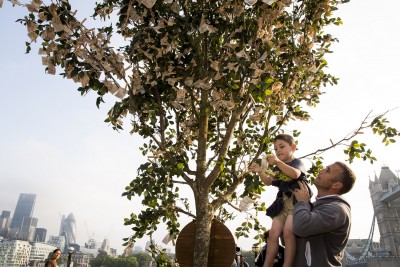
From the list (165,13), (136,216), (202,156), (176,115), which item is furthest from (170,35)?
(136,216)

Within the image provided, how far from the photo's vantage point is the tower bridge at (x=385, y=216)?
96375mm

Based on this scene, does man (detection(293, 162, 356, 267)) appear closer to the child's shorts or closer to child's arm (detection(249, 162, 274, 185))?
the child's shorts

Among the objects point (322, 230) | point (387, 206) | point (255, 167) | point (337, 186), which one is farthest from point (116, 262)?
point (322, 230)

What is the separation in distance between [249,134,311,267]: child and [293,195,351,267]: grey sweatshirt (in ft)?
1.00

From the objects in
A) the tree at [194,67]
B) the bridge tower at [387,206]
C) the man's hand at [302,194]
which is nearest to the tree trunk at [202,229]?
the tree at [194,67]

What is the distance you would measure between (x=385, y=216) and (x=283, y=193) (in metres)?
121

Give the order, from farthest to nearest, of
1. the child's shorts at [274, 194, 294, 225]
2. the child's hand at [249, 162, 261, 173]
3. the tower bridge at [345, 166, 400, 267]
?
the tower bridge at [345, 166, 400, 267] < the child's hand at [249, 162, 261, 173] < the child's shorts at [274, 194, 294, 225]

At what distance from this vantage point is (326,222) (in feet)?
9.27

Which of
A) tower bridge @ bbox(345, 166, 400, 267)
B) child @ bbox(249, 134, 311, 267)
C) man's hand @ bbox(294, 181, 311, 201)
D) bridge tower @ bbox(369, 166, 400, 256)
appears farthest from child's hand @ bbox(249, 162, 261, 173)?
bridge tower @ bbox(369, 166, 400, 256)

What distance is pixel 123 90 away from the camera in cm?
486

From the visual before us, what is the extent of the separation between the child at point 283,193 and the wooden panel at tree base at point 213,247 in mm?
1284

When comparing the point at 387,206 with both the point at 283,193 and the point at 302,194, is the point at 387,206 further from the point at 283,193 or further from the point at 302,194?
the point at 302,194

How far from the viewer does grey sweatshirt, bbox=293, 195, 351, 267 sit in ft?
9.31

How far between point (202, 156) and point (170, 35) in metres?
2.12
